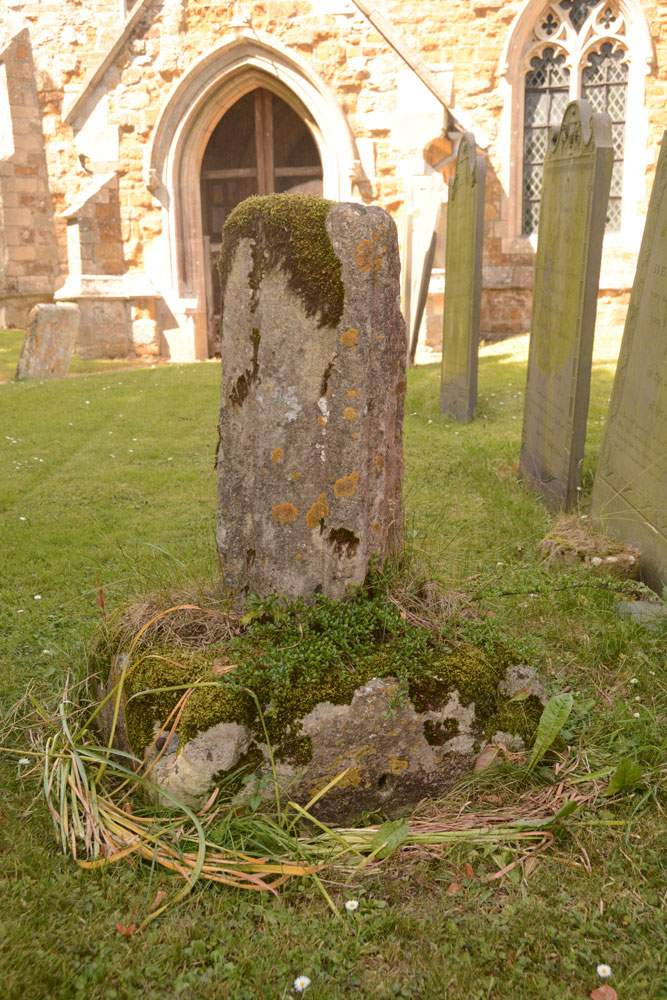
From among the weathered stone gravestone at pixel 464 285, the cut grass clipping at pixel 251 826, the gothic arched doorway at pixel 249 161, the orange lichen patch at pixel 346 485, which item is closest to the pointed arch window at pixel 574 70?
the gothic arched doorway at pixel 249 161

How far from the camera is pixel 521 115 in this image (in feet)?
43.5

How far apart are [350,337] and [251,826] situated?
153 centimetres

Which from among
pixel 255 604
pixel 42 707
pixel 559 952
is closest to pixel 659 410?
pixel 255 604

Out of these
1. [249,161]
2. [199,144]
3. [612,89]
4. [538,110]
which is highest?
[612,89]

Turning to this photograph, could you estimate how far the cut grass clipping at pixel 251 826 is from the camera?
221cm

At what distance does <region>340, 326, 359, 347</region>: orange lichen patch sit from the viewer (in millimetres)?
2607

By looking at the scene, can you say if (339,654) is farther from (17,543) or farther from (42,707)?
(17,543)

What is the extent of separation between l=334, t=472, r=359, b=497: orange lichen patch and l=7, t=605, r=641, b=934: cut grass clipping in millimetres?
773

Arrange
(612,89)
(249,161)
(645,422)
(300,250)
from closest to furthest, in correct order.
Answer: (300,250) → (645,422) → (612,89) → (249,161)

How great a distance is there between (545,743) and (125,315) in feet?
38.9

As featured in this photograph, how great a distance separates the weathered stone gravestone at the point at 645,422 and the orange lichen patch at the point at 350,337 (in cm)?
189

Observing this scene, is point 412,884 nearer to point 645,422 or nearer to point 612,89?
point 645,422

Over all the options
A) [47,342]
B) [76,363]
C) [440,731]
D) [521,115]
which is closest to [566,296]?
[440,731]

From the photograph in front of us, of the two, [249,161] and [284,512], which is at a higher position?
[249,161]
